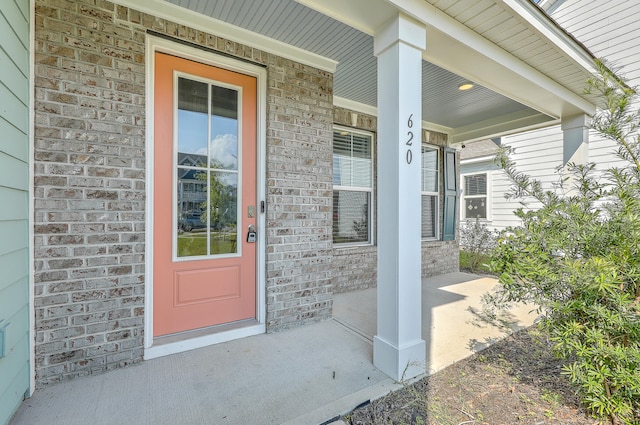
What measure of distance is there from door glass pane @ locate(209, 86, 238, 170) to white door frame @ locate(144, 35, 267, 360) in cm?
21

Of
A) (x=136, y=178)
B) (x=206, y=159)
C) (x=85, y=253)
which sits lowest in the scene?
(x=85, y=253)

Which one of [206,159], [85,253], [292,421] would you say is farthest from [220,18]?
[292,421]

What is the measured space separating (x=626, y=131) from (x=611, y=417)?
5.56ft

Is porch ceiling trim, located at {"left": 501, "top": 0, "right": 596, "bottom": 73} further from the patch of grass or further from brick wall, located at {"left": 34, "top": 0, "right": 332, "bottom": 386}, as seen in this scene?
the patch of grass

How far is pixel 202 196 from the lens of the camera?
2.53m

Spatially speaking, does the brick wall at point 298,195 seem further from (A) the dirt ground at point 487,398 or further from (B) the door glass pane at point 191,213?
(A) the dirt ground at point 487,398

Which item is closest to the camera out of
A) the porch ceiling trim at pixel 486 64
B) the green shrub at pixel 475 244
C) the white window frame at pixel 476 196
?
the porch ceiling trim at pixel 486 64

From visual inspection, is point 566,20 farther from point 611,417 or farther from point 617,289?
point 611,417

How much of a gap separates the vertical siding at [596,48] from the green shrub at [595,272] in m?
2.39

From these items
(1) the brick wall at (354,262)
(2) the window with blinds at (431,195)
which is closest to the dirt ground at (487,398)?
(1) the brick wall at (354,262)

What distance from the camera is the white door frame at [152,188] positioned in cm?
223

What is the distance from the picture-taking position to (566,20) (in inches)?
211

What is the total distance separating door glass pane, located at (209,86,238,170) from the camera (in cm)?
258

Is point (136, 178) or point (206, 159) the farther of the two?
point (206, 159)
